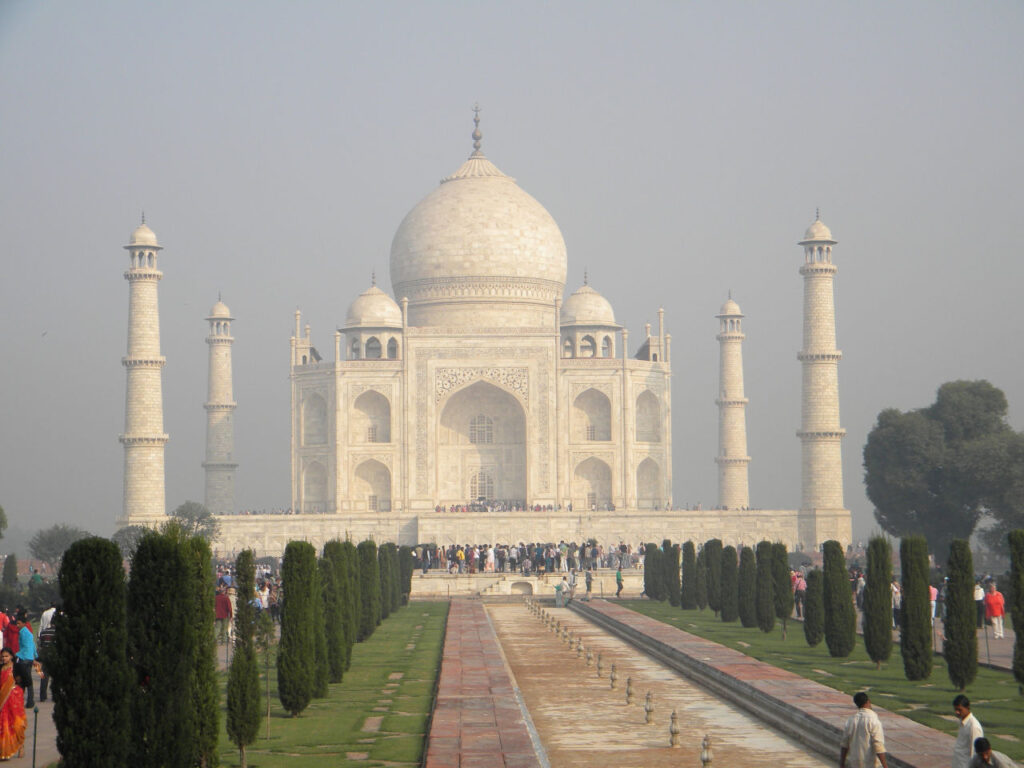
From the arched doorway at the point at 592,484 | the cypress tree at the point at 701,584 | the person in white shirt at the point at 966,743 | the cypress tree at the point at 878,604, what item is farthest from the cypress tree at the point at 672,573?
the person in white shirt at the point at 966,743

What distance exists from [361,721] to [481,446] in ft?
89.1

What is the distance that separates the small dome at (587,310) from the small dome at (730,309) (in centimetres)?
308

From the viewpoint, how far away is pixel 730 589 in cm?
2075

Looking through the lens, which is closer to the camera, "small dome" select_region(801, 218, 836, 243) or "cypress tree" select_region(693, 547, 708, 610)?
"cypress tree" select_region(693, 547, 708, 610)

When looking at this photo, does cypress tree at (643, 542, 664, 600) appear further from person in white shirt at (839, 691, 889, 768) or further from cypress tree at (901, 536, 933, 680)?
person in white shirt at (839, 691, 889, 768)

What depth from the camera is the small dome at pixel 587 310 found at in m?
39.4

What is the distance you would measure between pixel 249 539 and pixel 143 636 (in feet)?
87.2

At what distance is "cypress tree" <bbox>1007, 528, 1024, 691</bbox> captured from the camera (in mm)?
11804

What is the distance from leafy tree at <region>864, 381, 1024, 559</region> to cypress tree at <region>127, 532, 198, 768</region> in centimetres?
2468

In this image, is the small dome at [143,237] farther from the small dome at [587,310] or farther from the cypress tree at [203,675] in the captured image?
the cypress tree at [203,675]

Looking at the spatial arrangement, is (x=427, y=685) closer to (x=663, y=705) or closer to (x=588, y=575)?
(x=663, y=705)

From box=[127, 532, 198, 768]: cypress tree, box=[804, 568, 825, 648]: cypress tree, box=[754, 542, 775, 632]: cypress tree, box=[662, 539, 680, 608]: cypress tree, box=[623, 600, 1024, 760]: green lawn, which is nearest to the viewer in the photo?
box=[127, 532, 198, 768]: cypress tree

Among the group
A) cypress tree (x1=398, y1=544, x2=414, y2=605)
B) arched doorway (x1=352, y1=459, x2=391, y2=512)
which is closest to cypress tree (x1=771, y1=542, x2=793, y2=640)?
cypress tree (x1=398, y1=544, x2=414, y2=605)

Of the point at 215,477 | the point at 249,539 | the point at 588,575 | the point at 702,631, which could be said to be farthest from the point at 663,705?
the point at 215,477
